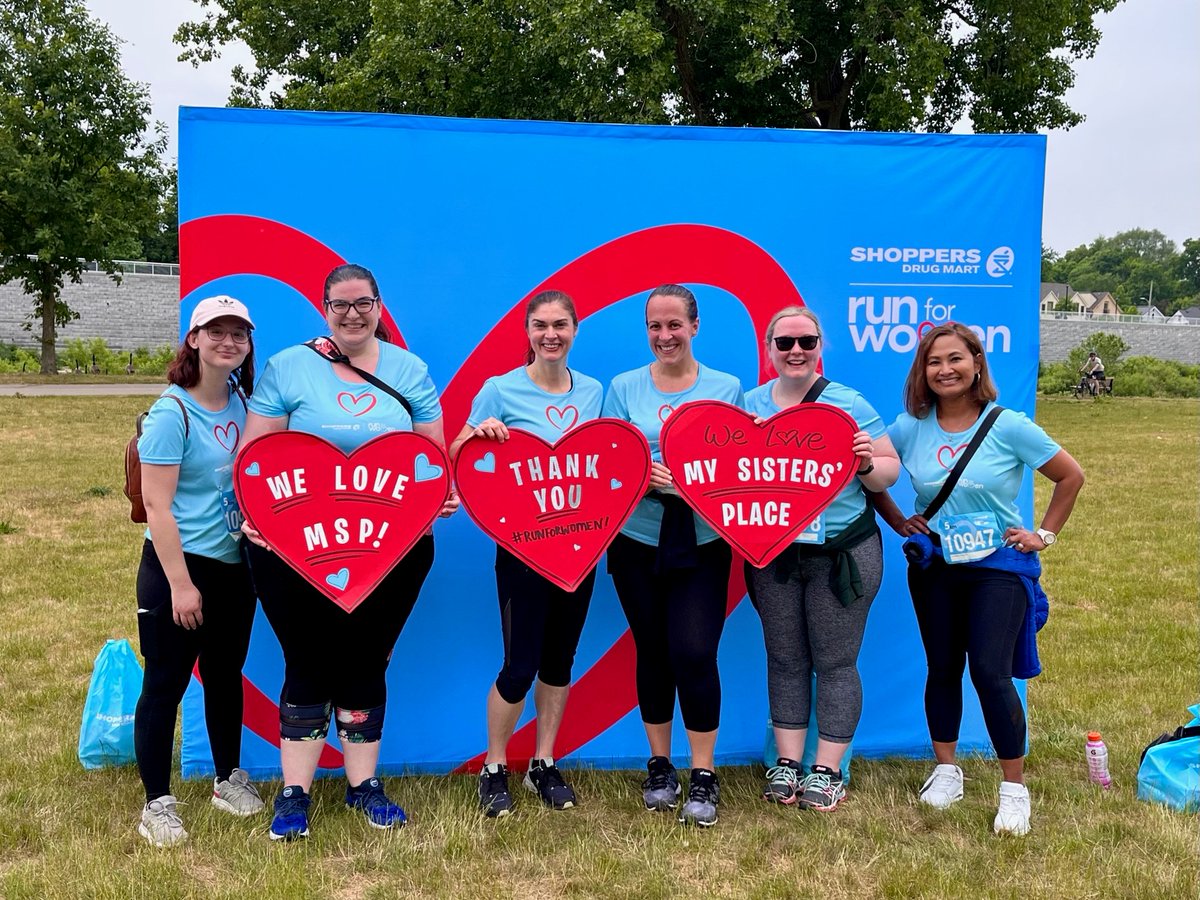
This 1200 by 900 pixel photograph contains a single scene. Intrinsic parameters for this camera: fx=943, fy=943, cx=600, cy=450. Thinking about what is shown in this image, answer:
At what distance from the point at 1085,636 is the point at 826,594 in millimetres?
3098

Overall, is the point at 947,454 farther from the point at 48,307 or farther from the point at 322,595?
the point at 48,307

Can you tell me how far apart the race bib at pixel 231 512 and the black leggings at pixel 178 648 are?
0.11 m

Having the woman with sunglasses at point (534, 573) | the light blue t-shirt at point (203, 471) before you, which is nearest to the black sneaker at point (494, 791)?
the woman with sunglasses at point (534, 573)

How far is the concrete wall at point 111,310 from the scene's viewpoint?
3183cm

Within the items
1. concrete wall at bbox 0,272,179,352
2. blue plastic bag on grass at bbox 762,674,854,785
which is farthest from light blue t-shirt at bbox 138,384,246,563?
concrete wall at bbox 0,272,179,352

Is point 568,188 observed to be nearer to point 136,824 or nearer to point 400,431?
point 400,431

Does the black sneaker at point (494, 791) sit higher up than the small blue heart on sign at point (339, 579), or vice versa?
the small blue heart on sign at point (339, 579)

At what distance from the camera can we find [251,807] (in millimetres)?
3164

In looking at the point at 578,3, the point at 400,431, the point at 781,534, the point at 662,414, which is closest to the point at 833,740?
the point at 781,534

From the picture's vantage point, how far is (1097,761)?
11.3ft

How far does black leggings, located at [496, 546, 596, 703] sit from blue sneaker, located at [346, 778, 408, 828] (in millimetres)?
502

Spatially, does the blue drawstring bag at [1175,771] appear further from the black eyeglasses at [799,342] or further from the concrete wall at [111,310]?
the concrete wall at [111,310]

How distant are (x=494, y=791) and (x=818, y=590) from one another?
50.8 inches

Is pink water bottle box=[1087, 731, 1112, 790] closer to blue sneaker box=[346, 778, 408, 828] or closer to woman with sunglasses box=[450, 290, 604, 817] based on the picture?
woman with sunglasses box=[450, 290, 604, 817]
